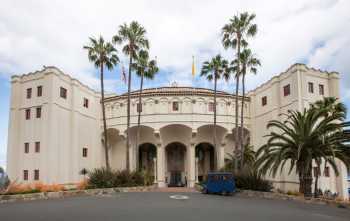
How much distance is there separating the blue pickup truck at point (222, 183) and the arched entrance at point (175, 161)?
64.1 ft

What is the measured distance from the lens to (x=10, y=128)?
31562mm

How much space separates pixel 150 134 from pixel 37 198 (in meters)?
21.5

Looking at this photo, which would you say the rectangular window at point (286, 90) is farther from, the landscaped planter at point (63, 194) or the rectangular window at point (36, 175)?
the rectangular window at point (36, 175)

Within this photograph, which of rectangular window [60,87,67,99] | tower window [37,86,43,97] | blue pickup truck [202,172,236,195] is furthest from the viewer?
rectangular window [60,87,67,99]

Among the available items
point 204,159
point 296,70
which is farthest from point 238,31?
point 204,159

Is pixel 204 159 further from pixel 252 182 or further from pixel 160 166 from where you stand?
pixel 252 182

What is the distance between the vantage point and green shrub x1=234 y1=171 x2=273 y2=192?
2119 cm

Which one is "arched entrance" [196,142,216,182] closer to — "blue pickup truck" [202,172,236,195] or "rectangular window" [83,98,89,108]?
"rectangular window" [83,98,89,108]

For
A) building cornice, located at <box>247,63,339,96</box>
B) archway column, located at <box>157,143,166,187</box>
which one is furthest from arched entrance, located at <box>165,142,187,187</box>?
building cornice, located at <box>247,63,339,96</box>

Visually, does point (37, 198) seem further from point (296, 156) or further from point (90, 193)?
point (296, 156)

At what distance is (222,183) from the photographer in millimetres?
21328

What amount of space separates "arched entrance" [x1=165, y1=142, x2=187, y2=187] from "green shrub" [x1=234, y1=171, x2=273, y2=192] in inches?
770

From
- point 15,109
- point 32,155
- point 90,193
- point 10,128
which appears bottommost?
point 90,193

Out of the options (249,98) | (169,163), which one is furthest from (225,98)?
(169,163)
